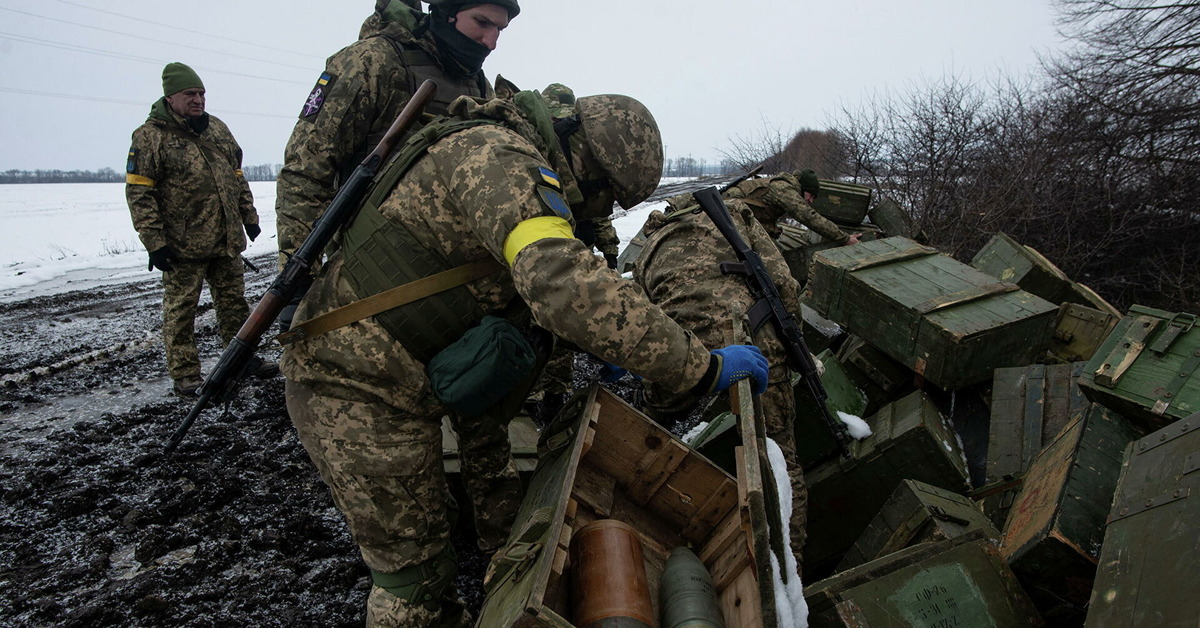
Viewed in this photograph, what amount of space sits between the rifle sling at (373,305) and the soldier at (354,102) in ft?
5.38

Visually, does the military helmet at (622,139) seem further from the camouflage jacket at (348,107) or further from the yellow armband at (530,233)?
the camouflage jacket at (348,107)

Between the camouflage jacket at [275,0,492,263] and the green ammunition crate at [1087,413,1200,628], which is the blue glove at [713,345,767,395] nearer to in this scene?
the green ammunition crate at [1087,413,1200,628]

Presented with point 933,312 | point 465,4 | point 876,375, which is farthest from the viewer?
point 876,375

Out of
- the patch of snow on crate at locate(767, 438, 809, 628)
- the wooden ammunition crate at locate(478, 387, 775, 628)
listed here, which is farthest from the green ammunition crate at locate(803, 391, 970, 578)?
the patch of snow on crate at locate(767, 438, 809, 628)

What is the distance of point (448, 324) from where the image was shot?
2.04 m

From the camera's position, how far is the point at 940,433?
3137mm

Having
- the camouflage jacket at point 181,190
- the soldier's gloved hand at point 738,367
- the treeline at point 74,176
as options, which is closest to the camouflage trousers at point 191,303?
the camouflage jacket at point 181,190

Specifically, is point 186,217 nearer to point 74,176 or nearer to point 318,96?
point 318,96

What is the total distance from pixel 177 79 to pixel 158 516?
308cm

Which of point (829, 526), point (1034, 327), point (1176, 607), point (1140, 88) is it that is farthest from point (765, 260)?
point (1140, 88)

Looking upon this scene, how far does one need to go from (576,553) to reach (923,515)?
1250 mm

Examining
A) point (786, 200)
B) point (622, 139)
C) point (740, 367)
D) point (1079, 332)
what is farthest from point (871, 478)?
point (786, 200)

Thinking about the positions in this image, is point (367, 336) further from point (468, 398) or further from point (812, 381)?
point (812, 381)

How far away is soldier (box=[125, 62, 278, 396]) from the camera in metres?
4.50
